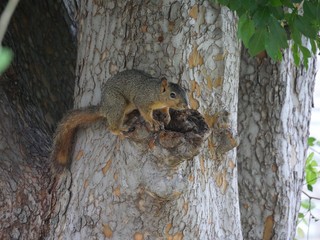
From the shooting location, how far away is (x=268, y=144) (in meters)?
3.05

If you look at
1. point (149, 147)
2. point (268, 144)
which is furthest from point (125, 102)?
point (268, 144)

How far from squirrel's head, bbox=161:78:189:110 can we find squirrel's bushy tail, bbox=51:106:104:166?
34 cm

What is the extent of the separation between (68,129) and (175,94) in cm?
55

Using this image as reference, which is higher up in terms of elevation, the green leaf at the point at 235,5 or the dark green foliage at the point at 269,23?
the green leaf at the point at 235,5

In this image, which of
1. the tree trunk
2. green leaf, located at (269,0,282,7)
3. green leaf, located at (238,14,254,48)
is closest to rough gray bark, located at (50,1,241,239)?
the tree trunk

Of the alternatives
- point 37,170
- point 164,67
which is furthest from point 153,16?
point 37,170

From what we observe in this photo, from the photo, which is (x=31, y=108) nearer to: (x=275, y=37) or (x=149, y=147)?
(x=149, y=147)

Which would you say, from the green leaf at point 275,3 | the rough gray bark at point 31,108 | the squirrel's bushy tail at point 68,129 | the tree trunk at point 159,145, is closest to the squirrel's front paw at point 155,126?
the tree trunk at point 159,145

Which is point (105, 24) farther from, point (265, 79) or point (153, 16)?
point (265, 79)

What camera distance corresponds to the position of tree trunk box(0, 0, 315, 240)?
2.17m

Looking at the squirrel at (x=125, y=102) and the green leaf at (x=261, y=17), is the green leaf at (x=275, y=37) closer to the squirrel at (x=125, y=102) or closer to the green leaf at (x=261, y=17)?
the green leaf at (x=261, y=17)

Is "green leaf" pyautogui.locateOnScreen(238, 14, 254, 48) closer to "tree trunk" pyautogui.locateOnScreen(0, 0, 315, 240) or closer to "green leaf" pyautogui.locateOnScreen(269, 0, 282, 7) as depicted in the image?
"green leaf" pyautogui.locateOnScreen(269, 0, 282, 7)

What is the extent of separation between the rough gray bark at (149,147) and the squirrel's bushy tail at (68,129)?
44 millimetres

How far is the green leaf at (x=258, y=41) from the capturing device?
6.25 feet
